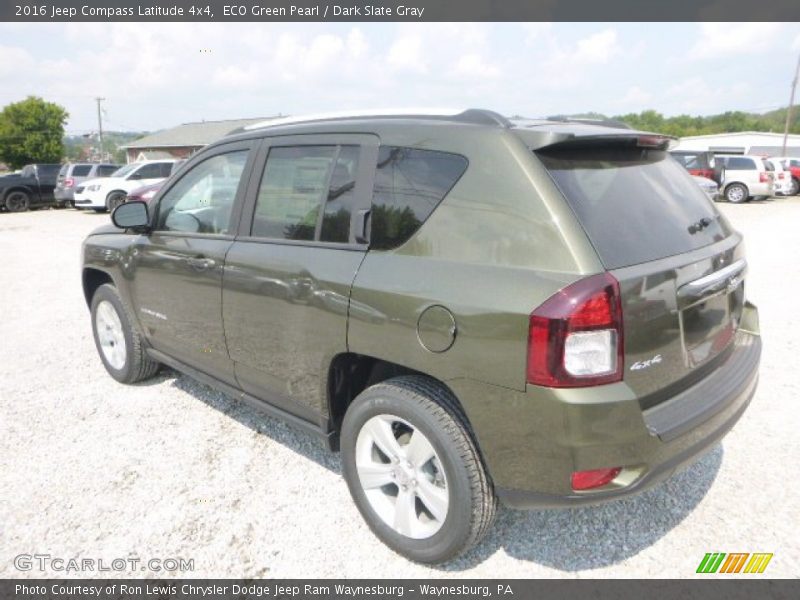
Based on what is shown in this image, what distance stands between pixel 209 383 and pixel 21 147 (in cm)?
5972

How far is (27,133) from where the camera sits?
5081cm

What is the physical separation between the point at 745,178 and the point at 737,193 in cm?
63

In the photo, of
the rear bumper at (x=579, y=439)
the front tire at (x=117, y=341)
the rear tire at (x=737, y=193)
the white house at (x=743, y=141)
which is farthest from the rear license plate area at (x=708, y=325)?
the white house at (x=743, y=141)

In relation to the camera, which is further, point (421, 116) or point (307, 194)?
point (307, 194)

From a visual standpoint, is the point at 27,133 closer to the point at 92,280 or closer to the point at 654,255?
the point at 92,280

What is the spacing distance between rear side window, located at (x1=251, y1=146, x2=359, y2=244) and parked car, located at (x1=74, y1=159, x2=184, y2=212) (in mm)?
16777

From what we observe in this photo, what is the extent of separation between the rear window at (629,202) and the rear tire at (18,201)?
973 inches

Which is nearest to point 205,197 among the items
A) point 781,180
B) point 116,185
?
point 116,185

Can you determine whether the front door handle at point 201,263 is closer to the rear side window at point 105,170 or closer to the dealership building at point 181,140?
the rear side window at point 105,170

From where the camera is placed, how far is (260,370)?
2982 mm

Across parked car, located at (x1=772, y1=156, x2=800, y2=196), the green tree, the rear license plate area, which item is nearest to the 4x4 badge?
the rear license plate area

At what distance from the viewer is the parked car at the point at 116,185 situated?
1831 centimetres

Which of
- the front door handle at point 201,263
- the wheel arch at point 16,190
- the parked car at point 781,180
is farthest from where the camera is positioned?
the parked car at point 781,180
